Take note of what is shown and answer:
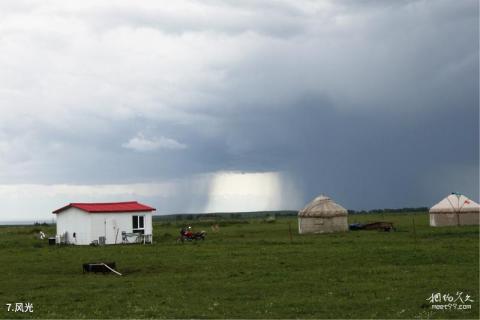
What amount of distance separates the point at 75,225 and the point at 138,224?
4946mm

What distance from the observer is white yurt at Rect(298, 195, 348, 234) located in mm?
57031

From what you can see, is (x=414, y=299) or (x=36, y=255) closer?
(x=414, y=299)

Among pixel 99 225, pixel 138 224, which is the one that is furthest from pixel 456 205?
pixel 99 225

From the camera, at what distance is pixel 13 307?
18.2m

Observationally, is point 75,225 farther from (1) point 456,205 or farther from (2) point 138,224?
(1) point 456,205

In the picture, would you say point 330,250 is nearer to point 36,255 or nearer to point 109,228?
point 36,255

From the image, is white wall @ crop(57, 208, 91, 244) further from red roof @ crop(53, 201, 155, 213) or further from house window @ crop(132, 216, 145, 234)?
house window @ crop(132, 216, 145, 234)

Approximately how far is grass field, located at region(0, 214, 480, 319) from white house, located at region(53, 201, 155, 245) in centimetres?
1414

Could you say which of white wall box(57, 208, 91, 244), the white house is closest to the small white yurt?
the white house

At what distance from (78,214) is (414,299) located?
121ft

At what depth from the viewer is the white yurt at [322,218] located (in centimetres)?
5703

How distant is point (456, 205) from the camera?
206 feet

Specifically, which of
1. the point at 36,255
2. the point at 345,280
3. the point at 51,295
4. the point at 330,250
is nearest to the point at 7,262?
the point at 36,255

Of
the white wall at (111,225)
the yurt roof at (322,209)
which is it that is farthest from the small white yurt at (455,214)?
the white wall at (111,225)
